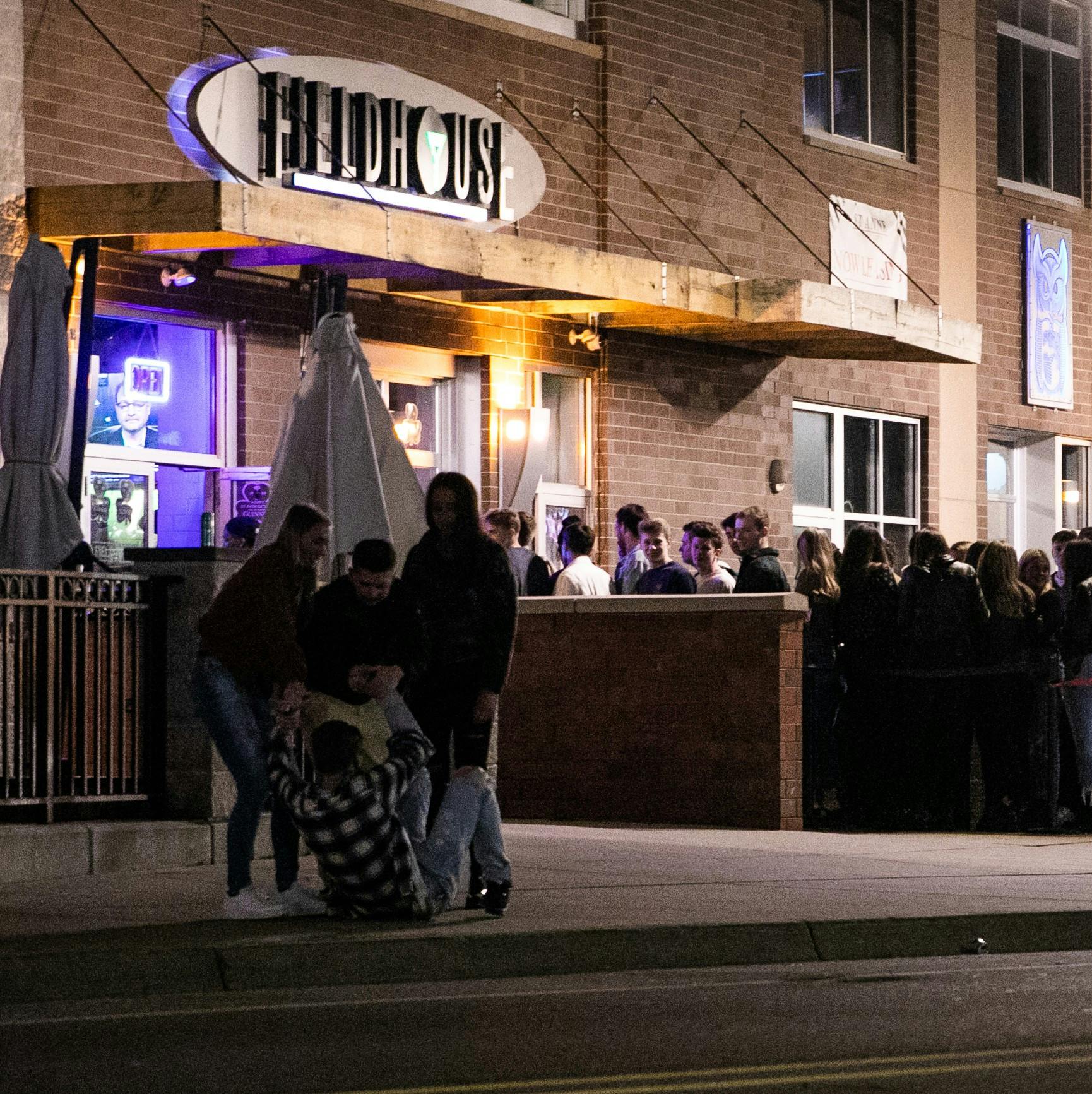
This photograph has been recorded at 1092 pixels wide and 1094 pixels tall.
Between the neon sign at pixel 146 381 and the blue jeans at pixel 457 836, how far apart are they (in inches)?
265

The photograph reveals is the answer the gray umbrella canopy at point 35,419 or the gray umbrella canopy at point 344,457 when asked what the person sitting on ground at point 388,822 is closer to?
the gray umbrella canopy at point 344,457

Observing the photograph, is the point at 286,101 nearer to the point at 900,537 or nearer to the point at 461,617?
the point at 461,617

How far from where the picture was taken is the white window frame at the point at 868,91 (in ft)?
76.1

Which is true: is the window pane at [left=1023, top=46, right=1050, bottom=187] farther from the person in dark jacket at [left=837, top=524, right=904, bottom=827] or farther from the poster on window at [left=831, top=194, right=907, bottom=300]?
the person in dark jacket at [left=837, top=524, right=904, bottom=827]

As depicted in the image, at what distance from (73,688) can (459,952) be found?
11.5 feet

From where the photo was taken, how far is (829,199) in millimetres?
22719

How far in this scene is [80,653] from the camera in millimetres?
12500

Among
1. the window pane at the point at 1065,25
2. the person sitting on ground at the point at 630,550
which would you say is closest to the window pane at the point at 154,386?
the person sitting on ground at the point at 630,550

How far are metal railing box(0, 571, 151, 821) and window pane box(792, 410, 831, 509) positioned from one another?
11.1 m

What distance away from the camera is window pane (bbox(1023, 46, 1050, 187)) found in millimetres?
26000

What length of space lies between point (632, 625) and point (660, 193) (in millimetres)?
5873

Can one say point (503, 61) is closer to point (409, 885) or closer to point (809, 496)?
point (809, 496)

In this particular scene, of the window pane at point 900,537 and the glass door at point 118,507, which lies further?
the window pane at point 900,537

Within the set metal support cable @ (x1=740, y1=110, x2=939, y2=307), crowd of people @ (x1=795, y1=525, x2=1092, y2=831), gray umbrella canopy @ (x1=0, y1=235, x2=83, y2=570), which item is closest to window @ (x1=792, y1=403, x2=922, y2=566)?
metal support cable @ (x1=740, y1=110, x2=939, y2=307)
